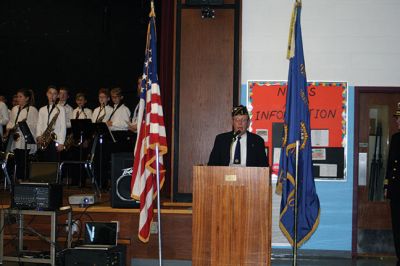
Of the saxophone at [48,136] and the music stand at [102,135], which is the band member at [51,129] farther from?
the music stand at [102,135]

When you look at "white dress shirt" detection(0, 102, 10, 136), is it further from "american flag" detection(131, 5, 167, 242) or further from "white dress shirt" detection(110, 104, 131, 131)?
"american flag" detection(131, 5, 167, 242)

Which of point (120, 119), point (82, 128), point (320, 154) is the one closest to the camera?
point (320, 154)

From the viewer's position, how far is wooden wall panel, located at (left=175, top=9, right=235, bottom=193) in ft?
26.8

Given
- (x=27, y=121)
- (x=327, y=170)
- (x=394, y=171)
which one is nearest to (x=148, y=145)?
(x=327, y=170)

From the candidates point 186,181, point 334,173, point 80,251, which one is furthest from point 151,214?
point 334,173

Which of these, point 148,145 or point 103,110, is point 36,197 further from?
point 103,110

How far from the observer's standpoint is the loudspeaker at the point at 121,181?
736 centimetres

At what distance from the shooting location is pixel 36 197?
22.6ft

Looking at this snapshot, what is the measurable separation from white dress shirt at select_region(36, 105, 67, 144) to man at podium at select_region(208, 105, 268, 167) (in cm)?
386

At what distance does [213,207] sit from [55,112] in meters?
5.30

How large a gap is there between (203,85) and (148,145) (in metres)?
1.88

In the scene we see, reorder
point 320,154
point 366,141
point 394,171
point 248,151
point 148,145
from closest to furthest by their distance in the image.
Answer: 1. point 148,145
2. point 248,151
3. point 394,171
4. point 320,154
5. point 366,141

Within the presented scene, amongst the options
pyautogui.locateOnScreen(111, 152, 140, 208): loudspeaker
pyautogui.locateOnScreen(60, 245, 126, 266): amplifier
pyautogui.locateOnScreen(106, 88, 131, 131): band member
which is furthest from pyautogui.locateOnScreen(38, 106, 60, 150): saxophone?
pyautogui.locateOnScreen(60, 245, 126, 266): amplifier

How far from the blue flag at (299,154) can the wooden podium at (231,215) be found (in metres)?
0.53
